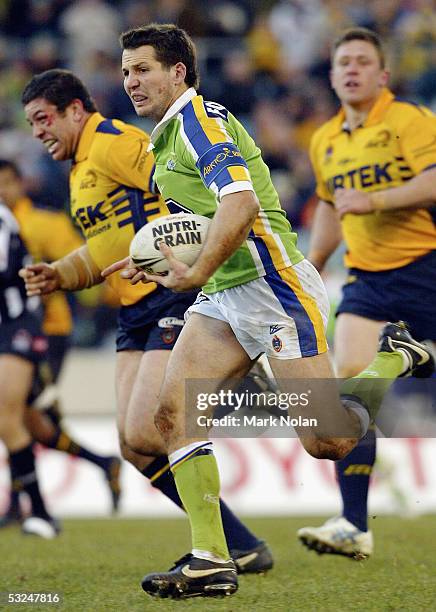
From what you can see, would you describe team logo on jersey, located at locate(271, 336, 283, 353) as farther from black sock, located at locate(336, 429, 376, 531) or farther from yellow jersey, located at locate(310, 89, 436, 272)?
yellow jersey, located at locate(310, 89, 436, 272)

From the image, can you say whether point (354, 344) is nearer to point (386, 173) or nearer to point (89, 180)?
point (386, 173)

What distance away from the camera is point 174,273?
4.21 meters

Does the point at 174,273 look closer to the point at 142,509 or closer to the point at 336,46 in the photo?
the point at 336,46

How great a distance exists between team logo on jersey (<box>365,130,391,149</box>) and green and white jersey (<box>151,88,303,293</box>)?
1.77 metres

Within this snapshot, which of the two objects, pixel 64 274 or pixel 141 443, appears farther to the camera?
pixel 64 274

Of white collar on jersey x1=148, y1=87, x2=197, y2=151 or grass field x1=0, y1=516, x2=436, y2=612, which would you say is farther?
white collar on jersey x1=148, y1=87, x2=197, y2=151

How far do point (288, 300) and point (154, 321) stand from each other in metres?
1.26

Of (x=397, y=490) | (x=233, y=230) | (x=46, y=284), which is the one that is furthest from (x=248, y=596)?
(x=397, y=490)

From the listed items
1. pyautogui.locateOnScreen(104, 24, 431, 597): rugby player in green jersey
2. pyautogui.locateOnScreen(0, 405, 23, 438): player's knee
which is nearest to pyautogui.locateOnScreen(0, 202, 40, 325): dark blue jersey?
pyautogui.locateOnScreen(0, 405, 23, 438): player's knee

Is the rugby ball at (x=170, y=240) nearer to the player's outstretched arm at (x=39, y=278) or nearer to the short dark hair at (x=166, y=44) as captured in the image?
the short dark hair at (x=166, y=44)

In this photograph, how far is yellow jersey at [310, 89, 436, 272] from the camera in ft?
20.5

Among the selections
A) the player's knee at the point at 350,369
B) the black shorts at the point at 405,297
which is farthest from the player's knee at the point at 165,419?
the black shorts at the point at 405,297

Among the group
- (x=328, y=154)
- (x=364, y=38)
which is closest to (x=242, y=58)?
(x=364, y=38)

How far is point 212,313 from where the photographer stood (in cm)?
471
